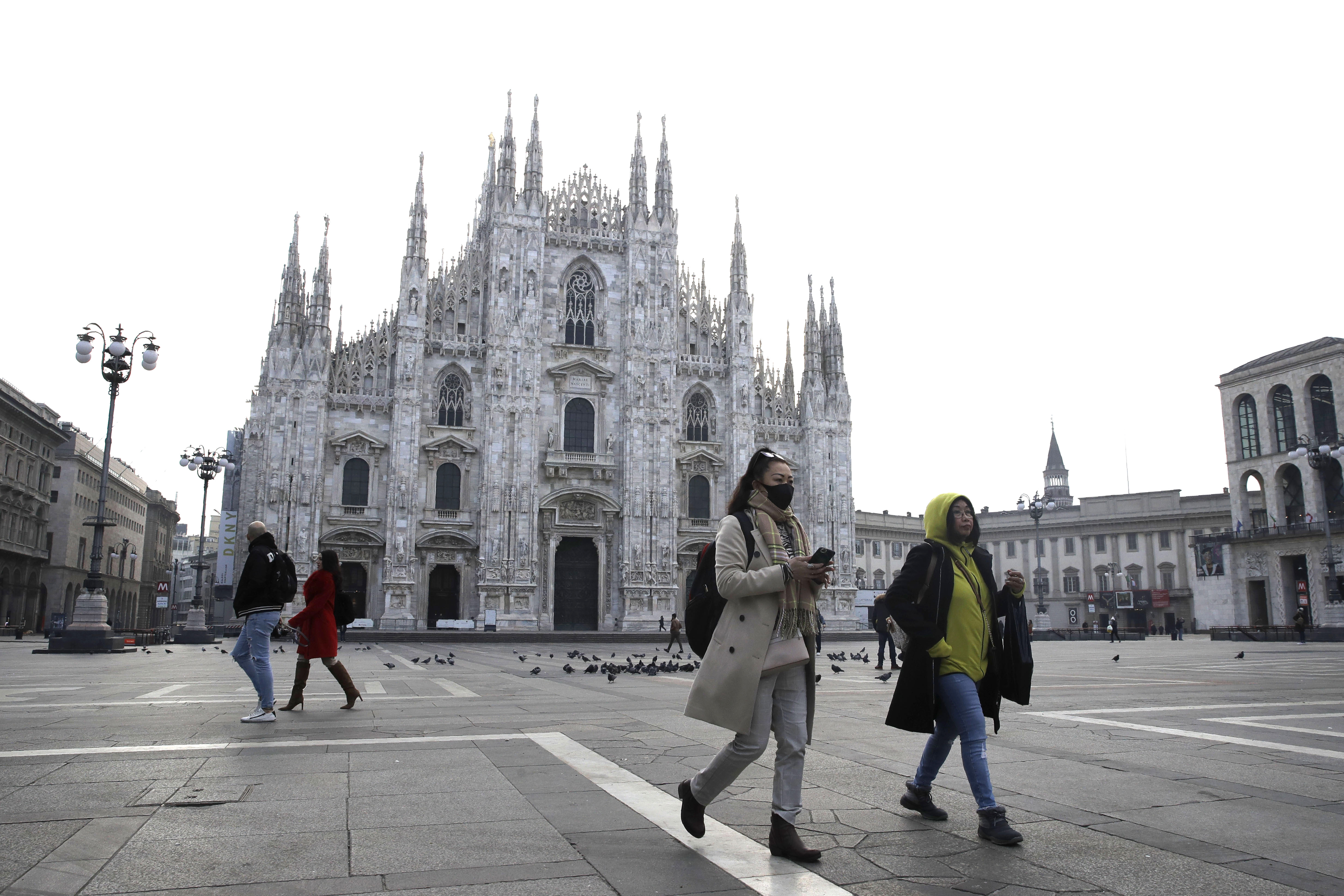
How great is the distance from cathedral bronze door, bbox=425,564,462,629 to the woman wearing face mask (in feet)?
120

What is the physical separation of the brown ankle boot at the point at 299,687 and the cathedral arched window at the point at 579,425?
3280 centimetres

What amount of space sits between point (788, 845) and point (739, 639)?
2.93 ft

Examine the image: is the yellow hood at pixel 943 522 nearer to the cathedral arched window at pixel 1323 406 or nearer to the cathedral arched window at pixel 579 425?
the cathedral arched window at pixel 579 425

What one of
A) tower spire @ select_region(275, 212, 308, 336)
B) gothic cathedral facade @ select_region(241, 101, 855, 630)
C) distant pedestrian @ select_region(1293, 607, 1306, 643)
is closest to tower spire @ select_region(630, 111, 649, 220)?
gothic cathedral facade @ select_region(241, 101, 855, 630)

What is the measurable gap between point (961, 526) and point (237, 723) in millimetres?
6824

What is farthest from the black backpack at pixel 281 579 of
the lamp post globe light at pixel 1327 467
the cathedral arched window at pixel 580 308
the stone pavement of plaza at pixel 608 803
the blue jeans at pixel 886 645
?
the lamp post globe light at pixel 1327 467

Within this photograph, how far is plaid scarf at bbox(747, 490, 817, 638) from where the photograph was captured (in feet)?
14.6

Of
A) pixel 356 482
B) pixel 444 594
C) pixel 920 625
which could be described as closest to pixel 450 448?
pixel 356 482

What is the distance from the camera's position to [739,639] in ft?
14.5

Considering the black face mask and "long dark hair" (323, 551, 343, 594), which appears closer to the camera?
the black face mask

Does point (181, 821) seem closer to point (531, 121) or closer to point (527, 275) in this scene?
point (527, 275)

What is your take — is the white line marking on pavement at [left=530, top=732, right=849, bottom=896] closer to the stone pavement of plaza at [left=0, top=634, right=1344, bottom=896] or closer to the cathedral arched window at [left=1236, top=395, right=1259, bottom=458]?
the stone pavement of plaza at [left=0, top=634, right=1344, bottom=896]

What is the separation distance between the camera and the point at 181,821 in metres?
4.68

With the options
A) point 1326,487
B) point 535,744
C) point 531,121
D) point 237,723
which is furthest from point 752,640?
point 1326,487
